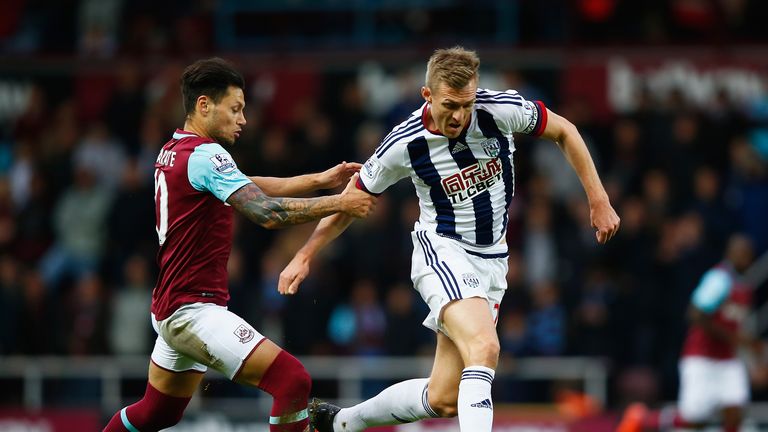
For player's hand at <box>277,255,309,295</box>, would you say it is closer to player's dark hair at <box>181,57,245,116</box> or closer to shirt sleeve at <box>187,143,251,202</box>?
shirt sleeve at <box>187,143,251,202</box>

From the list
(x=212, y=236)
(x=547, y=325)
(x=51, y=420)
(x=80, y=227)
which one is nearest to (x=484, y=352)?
(x=212, y=236)

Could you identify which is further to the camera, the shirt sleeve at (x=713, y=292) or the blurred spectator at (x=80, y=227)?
the blurred spectator at (x=80, y=227)

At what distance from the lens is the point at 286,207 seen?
6.99 metres

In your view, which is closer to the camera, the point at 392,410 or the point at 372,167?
the point at 372,167

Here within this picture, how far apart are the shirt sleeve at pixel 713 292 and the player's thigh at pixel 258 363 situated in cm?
573

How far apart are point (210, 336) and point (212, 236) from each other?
1.75 ft

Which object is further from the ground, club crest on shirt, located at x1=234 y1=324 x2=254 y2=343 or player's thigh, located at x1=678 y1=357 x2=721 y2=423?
club crest on shirt, located at x1=234 y1=324 x2=254 y2=343

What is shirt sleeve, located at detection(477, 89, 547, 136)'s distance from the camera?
24.7 ft

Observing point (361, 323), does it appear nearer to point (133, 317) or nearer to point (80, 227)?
point (133, 317)

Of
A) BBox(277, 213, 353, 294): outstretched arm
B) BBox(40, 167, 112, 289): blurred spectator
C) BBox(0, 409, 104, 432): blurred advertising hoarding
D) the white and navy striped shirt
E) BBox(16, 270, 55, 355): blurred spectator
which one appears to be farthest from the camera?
BBox(40, 167, 112, 289): blurred spectator

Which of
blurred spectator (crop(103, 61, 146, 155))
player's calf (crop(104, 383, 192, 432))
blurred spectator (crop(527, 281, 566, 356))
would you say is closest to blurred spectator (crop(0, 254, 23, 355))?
blurred spectator (crop(103, 61, 146, 155))

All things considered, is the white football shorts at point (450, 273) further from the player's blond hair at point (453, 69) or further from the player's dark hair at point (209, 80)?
the player's dark hair at point (209, 80)

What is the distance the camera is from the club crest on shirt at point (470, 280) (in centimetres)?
753

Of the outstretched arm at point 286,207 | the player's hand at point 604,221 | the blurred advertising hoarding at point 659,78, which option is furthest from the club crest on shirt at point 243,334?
the blurred advertising hoarding at point 659,78
